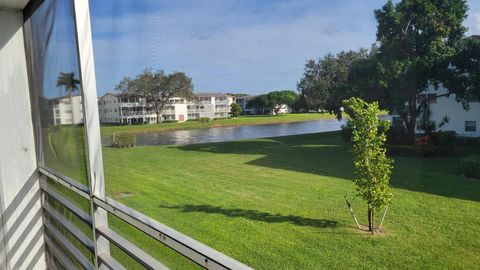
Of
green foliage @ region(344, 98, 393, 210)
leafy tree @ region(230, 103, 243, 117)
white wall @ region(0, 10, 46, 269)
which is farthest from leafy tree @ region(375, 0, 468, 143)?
white wall @ region(0, 10, 46, 269)

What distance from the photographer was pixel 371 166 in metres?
2.04

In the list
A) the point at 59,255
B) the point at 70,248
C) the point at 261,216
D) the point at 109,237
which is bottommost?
the point at 261,216

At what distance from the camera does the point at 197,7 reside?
3.03ft

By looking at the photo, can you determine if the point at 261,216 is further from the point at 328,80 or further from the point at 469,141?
the point at 469,141

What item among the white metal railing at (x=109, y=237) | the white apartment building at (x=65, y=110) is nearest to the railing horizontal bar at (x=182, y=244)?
the white metal railing at (x=109, y=237)

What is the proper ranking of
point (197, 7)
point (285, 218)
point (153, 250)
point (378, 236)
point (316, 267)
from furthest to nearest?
point (285, 218) < point (378, 236) < point (316, 267) < point (153, 250) < point (197, 7)

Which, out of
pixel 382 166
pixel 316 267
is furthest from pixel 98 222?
pixel 382 166

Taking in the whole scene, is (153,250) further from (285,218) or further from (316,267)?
(285,218)

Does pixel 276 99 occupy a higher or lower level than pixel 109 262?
higher

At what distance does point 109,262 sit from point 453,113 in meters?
1.14

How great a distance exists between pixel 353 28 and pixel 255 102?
0.33 m

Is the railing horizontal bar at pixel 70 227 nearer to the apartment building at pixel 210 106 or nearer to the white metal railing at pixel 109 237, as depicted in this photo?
the white metal railing at pixel 109 237

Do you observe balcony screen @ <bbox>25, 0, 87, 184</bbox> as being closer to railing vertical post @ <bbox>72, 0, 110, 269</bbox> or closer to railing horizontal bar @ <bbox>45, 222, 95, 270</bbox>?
railing vertical post @ <bbox>72, 0, 110, 269</bbox>

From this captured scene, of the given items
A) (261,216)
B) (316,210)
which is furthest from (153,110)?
(261,216)
